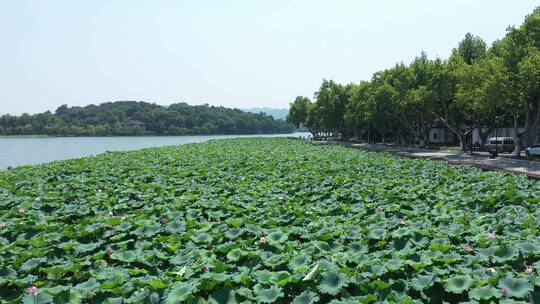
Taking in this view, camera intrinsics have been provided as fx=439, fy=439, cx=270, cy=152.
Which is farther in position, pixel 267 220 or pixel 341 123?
pixel 341 123

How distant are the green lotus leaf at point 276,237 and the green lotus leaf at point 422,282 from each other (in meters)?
1.85

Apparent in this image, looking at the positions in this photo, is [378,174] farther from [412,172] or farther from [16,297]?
[16,297]

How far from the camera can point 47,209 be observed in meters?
9.05

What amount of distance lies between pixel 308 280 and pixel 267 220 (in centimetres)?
276

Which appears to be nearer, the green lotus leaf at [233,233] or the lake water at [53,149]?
the green lotus leaf at [233,233]

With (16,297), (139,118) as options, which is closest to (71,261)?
(16,297)

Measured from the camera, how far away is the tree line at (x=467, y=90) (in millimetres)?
29594

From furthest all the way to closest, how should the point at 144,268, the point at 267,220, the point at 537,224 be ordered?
the point at 267,220 → the point at 537,224 → the point at 144,268

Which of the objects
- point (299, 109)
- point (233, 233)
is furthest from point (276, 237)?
point (299, 109)

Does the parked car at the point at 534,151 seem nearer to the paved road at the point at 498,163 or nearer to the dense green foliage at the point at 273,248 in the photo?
the paved road at the point at 498,163

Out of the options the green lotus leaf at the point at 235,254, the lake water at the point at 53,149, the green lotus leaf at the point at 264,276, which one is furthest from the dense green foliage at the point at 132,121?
the green lotus leaf at the point at 264,276

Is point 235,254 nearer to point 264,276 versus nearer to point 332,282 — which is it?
point 264,276

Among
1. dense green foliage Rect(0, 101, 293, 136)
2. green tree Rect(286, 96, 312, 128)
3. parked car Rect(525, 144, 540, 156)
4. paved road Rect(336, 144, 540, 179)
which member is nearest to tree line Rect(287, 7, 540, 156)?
parked car Rect(525, 144, 540, 156)

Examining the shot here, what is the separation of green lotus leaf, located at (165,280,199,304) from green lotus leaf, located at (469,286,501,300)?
252 centimetres
